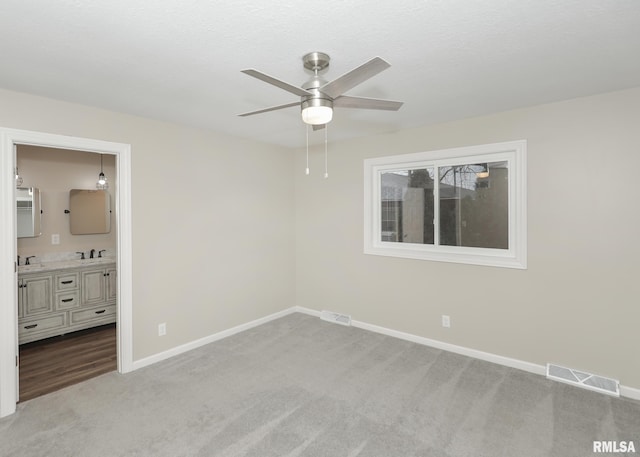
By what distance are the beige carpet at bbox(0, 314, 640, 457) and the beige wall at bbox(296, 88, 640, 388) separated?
361 millimetres

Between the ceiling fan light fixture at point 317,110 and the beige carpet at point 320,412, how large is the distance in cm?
205

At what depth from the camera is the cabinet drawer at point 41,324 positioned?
369 centimetres

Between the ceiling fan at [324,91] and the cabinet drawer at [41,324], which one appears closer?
the ceiling fan at [324,91]

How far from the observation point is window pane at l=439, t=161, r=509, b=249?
10.9ft

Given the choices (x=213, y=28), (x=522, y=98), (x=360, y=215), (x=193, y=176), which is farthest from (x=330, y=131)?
(x=213, y=28)

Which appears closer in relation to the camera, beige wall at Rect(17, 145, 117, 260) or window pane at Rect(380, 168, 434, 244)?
window pane at Rect(380, 168, 434, 244)

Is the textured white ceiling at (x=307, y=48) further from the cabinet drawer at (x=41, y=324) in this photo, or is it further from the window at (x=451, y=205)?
the cabinet drawer at (x=41, y=324)

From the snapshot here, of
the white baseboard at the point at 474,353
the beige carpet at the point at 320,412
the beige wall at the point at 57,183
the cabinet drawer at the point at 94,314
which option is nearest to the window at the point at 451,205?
the white baseboard at the point at 474,353

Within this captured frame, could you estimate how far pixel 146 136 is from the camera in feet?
10.7

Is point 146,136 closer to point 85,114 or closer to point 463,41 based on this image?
point 85,114

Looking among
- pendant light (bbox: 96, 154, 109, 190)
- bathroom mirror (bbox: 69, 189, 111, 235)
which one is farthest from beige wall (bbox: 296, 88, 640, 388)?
bathroom mirror (bbox: 69, 189, 111, 235)

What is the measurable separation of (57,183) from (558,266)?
5867 mm

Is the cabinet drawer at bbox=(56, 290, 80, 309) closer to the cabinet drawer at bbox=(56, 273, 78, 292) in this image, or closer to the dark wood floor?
the cabinet drawer at bbox=(56, 273, 78, 292)

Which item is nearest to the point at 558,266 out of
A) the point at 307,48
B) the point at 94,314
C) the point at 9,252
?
the point at 307,48
